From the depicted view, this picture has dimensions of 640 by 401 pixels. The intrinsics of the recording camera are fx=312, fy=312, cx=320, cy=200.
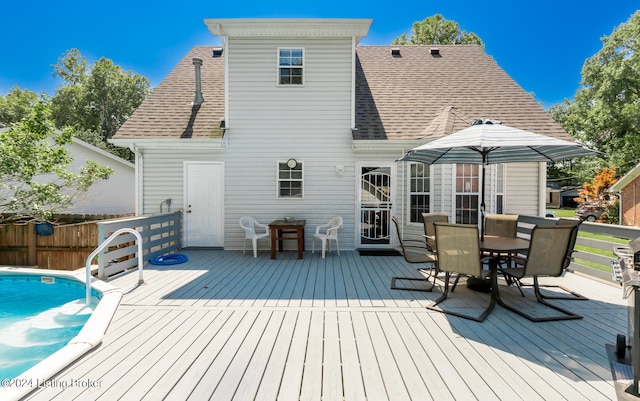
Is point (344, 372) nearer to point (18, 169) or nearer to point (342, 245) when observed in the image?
point (342, 245)

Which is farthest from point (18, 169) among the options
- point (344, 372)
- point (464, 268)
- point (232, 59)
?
point (464, 268)

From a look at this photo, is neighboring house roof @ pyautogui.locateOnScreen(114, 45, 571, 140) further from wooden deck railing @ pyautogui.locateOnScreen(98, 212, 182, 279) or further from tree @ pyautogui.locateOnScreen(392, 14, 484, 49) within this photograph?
tree @ pyautogui.locateOnScreen(392, 14, 484, 49)

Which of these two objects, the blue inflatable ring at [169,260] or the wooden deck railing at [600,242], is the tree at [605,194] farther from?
the blue inflatable ring at [169,260]

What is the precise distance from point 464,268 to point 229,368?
8.88 feet

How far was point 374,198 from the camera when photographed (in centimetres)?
758

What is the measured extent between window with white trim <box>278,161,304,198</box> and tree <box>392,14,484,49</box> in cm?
1608

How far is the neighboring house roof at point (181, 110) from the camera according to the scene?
7.53 m

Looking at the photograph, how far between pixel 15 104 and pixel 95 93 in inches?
237

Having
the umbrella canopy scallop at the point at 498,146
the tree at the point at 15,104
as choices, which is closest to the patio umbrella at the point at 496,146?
the umbrella canopy scallop at the point at 498,146

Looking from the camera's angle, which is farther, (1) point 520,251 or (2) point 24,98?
(2) point 24,98

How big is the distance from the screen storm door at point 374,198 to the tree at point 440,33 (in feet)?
50.3

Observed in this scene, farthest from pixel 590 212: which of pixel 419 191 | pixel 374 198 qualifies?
pixel 374 198

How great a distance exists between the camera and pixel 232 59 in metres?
7.46

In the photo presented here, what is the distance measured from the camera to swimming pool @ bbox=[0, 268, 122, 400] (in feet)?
7.83
